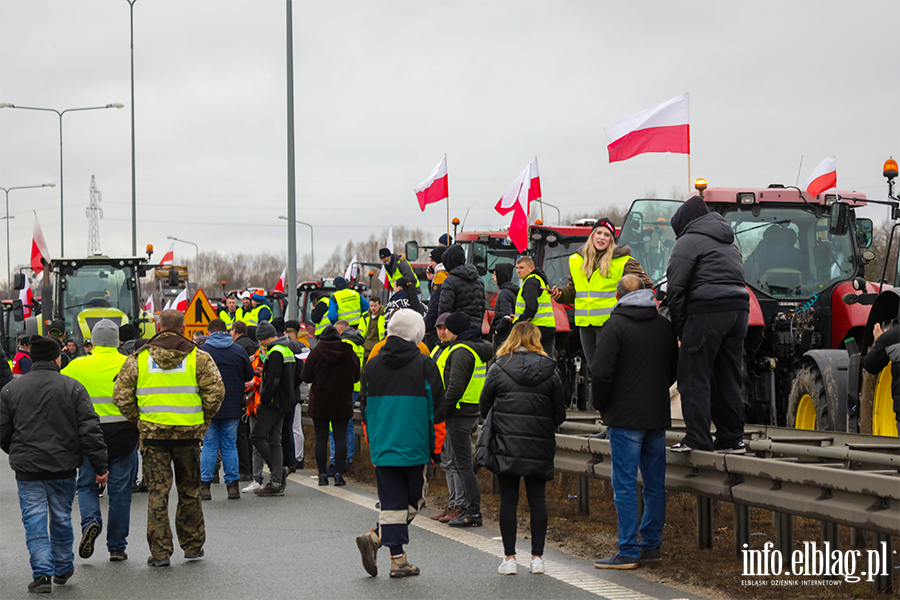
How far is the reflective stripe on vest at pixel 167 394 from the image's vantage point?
8.46 meters

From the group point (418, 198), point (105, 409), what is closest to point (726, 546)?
point (105, 409)

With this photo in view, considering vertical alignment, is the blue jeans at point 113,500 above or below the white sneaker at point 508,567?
above

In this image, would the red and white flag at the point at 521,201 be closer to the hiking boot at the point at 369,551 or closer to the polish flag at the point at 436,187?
the polish flag at the point at 436,187

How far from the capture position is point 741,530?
7871 mm

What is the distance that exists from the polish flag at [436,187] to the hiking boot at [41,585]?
1400 centimetres

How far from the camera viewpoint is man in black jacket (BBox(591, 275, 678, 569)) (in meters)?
7.81

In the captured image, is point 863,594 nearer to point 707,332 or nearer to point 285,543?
point 707,332

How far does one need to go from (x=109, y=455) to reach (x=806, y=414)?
21.3 ft

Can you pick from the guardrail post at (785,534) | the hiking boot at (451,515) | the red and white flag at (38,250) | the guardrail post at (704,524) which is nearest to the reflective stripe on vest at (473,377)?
the hiking boot at (451,515)

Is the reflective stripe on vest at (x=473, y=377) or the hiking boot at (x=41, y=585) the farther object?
the reflective stripe on vest at (x=473, y=377)

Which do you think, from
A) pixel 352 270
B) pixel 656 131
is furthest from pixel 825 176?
pixel 352 270

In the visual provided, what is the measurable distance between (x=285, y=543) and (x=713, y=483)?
356 centimetres

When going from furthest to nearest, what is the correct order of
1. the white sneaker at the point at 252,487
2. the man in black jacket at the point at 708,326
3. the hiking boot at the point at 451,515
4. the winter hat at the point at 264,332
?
1. the winter hat at the point at 264,332
2. the white sneaker at the point at 252,487
3. the hiking boot at the point at 451,515
4. the man in black jacket at the point at 708,326

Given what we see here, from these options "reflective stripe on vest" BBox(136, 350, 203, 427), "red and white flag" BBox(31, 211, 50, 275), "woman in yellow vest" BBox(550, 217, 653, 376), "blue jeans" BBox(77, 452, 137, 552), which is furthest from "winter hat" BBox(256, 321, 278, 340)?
"red and white flag" BBox(31, 211, 50, 275)
